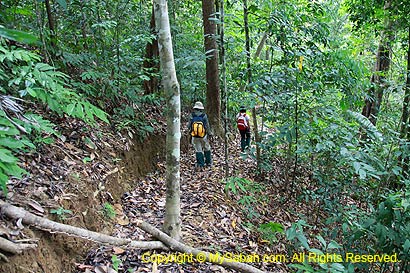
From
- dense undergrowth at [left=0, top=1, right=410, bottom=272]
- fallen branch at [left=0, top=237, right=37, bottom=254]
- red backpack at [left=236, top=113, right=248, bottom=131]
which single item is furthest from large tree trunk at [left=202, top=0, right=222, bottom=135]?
fallen branch at [left=0, top=237, right=37, bottom=254]

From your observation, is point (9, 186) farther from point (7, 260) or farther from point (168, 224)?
point (168, 224)

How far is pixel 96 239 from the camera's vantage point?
134 inches

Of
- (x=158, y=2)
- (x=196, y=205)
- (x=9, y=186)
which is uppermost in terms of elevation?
(x=158, y=2)

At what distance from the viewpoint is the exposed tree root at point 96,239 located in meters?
2.91

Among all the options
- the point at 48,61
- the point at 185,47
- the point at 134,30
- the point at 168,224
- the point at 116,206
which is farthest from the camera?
the point at 185,47

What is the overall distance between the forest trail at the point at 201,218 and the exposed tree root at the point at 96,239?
0.44 feet

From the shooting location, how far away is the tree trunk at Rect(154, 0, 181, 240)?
12.2 feet

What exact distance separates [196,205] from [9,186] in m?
3.18

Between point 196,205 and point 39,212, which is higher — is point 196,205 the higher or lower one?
the lower one

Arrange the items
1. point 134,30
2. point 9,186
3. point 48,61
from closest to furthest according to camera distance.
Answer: point 9,186, point 48,61, point 134,30

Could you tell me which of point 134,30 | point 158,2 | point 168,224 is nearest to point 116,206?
point 168,224

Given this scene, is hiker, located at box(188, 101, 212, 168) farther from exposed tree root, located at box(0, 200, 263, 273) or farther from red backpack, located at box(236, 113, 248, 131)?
exposed tree root, located at box(0, 200, 263, 273)

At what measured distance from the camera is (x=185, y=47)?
1004 centimetres

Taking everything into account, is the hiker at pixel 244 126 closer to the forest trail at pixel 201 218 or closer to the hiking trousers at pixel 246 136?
the hiking trousers at pixel 246 136
